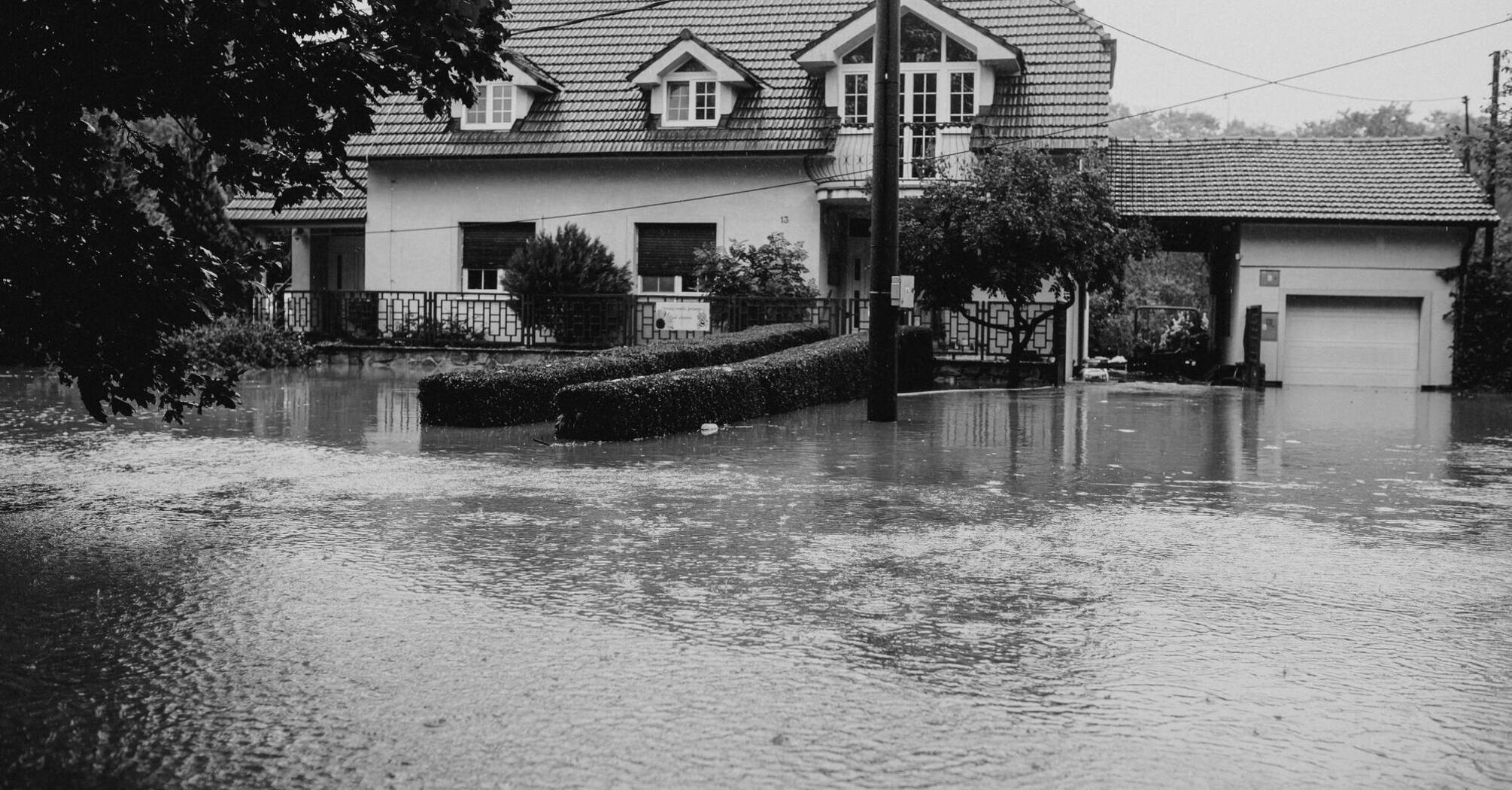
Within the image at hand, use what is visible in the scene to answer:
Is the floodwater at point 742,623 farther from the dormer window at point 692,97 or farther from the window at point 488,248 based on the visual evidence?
the window at point 488,248

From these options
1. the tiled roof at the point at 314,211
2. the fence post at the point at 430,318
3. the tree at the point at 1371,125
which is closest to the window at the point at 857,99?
the fence post at the point at 430,318

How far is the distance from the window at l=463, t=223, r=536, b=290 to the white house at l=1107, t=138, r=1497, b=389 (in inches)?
500

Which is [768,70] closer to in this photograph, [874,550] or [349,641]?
[874,550]

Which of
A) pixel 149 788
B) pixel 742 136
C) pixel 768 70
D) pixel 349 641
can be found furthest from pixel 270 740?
pixel 768 70

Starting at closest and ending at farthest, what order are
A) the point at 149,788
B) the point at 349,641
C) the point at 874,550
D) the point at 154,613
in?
the point at 149,788 → the point at 349,641 → the point at 154,613 → the point at 874,550

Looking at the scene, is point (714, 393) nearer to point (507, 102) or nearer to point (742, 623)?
point (742, 623)

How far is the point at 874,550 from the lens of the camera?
308 inches

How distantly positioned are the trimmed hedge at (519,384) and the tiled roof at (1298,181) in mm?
13136

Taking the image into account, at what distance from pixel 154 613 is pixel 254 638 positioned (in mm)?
718

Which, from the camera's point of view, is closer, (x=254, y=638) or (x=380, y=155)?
(x=254, y=638)

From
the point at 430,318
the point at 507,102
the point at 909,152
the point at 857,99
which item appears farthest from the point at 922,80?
the point at 430,318

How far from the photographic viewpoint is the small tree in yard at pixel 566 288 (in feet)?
91.8

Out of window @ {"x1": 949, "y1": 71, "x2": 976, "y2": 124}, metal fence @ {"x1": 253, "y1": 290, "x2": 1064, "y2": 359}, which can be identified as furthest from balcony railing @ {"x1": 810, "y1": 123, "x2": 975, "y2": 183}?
metal fence @ {"x1": 253, "y1": 290, "x2": 1064, "y2": 359}

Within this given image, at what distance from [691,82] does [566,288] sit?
5.09 metres
